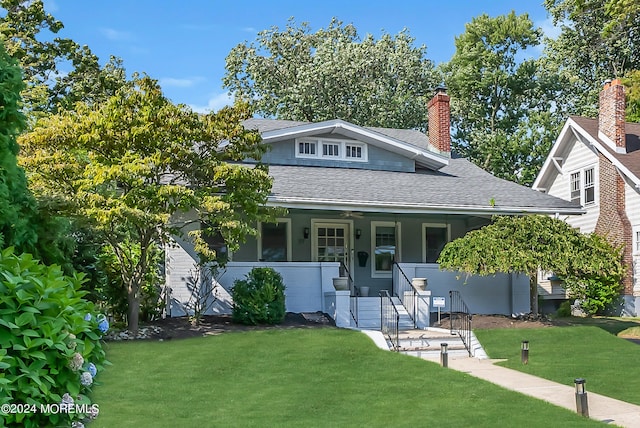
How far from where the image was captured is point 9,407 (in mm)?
3588

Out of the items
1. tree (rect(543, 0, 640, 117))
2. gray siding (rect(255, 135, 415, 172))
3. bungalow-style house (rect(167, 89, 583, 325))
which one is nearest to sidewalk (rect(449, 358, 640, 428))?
bungalow-style house (rect(167, 89, 583, 325))

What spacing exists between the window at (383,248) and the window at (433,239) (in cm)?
89

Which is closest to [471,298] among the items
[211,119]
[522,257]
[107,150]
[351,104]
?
[522,257]

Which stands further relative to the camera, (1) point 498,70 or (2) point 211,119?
(1) point 498,70

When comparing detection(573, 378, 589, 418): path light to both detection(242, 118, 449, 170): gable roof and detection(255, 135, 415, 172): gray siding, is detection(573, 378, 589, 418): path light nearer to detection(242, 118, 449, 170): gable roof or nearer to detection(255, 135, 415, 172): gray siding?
detection(242, 118, 449, 170): gable roof

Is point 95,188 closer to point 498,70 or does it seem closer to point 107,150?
point 107,150

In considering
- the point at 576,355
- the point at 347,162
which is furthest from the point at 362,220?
the point at 576,355

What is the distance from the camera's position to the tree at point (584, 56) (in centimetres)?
3934

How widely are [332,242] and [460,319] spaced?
4.59m

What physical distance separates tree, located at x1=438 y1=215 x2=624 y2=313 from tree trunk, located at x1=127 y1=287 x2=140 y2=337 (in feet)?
25.3

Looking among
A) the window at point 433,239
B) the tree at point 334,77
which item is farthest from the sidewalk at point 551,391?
the tree at point 334,77

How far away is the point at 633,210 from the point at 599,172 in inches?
85.0

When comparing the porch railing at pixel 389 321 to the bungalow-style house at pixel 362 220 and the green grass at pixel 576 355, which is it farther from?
the green grass at pixel 576 355

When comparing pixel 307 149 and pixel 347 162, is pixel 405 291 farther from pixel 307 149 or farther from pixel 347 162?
pixel 307 149
